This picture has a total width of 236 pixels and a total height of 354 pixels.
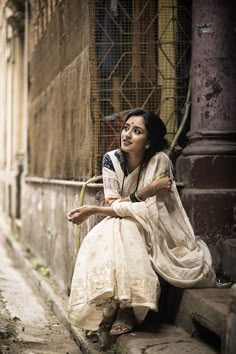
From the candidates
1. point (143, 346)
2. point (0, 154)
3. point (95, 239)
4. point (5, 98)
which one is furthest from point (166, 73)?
point (0, 154)

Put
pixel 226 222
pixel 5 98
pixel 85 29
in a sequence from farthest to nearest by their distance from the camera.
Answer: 1. pixel 5 98
2. pixel 85 29
3. pixel 226 222

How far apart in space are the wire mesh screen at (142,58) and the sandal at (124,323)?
2.10 meters

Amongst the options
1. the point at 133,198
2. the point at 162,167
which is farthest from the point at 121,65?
the point at 133,198

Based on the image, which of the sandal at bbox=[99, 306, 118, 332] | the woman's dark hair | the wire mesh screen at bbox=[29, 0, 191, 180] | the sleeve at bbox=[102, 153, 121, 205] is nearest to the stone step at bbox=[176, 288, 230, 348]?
the sandal at bbox=[99, 306, 118, 332]

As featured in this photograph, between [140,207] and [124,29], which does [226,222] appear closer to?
[140,207]

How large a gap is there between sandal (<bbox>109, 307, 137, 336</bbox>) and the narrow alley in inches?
28.1

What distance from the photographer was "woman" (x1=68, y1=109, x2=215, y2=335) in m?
4.80

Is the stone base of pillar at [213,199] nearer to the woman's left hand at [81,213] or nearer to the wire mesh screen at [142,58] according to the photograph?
the wire mesh screen at [142,58]

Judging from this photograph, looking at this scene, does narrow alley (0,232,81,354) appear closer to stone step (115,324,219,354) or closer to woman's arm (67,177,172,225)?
stone step (115,324,219,354)

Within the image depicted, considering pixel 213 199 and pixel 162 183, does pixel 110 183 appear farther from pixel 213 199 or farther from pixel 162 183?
pixel 213 199

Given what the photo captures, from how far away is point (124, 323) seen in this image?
195 inches

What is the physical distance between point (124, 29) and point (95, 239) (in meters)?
2.62

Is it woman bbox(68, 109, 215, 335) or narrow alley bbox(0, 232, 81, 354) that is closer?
woman bbox(68, 109, 215, 335)

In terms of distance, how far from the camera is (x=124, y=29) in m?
6.61
